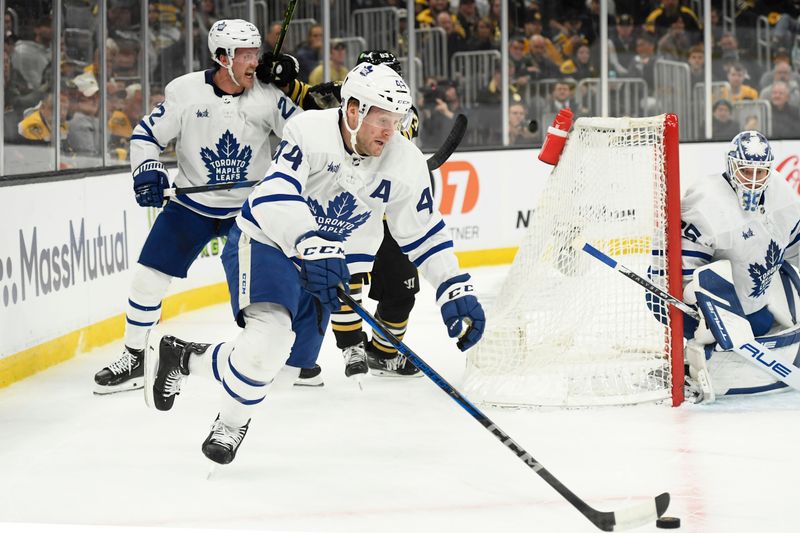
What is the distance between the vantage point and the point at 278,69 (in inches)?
167

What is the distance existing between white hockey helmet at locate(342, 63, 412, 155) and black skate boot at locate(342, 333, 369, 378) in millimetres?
1458

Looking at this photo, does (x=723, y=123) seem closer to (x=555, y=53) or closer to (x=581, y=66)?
(x=581, y=66)

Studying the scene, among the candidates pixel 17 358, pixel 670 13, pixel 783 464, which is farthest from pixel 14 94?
pixel 670 13

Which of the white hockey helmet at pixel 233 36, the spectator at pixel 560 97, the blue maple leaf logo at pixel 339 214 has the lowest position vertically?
the blue maple leaf logo at pixel 339 214

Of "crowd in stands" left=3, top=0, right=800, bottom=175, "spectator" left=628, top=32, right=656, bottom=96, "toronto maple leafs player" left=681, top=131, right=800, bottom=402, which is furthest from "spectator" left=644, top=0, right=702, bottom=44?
Result: "toronto maple leafs player" left=681, top=131, right=800, bottom=402

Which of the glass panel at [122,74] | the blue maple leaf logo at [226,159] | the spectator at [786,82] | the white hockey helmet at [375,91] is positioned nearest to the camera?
the white hockey helmet at [375,91]

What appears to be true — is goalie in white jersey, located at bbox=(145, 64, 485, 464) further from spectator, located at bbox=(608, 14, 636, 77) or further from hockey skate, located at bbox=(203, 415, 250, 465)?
spectator, located at bbox=(608, 14, 636, 77)

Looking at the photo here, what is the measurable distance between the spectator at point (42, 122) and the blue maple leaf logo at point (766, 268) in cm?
280

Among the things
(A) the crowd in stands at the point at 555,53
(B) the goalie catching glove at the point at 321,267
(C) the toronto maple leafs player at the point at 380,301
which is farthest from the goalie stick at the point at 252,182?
(A) the crowd in stands at the point at 555,53

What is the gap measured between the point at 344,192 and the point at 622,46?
6158 mm

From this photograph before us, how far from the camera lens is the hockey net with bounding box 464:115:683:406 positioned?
4.02 metres

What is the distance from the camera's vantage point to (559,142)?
4.25 meters

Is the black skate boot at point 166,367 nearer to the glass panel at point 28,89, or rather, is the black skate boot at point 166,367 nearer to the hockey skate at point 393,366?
the hockey skate at point 393,366

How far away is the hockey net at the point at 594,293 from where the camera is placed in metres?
4.02
